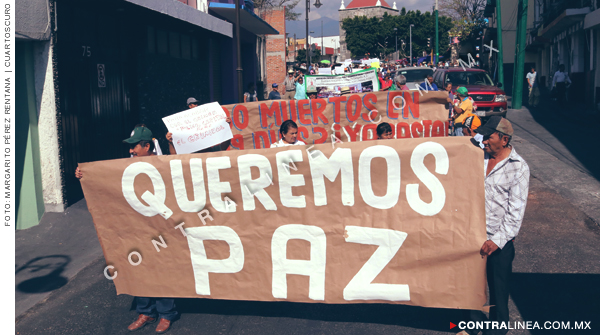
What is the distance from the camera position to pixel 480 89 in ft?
56.1

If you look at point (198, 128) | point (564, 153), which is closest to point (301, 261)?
point (198, 128)

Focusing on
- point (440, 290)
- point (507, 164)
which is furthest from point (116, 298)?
point (507, 164)

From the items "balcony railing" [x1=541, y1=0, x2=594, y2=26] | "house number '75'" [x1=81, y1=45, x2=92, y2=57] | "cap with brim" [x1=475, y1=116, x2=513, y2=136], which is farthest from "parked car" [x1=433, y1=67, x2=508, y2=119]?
"cap with brim" [x1=475, y1=116, x2=513, y2=136]

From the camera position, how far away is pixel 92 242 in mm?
7496

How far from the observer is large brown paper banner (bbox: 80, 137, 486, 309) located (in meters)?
4.13

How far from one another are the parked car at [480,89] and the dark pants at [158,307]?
13.6 metres

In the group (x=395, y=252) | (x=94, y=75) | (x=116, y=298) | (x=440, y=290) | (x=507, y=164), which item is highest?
(x=94, y=75)

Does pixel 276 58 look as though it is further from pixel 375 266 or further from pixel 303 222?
pixel 375 266

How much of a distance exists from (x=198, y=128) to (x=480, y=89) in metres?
12.6

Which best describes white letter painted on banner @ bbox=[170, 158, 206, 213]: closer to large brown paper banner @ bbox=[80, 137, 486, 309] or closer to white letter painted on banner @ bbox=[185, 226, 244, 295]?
large brown paper banner @ bbox=[80, 137, 486, 309]

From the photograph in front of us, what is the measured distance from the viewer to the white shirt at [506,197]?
3939mm

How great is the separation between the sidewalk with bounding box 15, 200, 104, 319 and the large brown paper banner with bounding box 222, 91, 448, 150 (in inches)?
99.3

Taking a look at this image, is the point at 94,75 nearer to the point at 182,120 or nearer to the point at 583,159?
the point at 182,120

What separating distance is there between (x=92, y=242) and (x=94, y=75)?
12.8 ft
